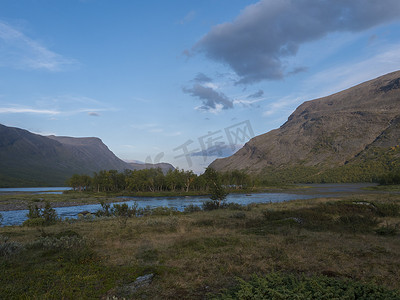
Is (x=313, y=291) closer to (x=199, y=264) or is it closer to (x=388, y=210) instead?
(x=199, y=264)

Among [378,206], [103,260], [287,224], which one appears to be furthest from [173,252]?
[378,206]

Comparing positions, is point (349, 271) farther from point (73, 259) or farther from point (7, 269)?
point (7, 269)

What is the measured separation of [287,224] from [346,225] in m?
4.58

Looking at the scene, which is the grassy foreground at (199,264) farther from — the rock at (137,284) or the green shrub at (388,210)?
the green shrub at (388,210)

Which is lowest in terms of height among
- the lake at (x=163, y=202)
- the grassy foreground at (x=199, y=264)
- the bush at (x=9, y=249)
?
the lake at (x=163, y=202)

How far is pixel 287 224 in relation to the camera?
19.9 m

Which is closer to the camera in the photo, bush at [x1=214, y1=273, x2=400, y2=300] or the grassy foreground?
bush at [x1=214, y1=273, x2=400, y2=300]

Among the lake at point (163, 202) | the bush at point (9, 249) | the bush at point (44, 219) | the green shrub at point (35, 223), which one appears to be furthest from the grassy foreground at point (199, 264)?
the lake at point (163, 202)

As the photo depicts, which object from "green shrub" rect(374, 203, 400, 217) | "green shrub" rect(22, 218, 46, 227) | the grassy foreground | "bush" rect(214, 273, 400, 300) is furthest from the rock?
"green shrub" rect(374, 203, 400, 217)

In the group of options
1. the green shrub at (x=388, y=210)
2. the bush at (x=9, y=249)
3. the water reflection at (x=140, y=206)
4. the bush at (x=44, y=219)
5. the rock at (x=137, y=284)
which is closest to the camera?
the rock at (x=137, y=284)

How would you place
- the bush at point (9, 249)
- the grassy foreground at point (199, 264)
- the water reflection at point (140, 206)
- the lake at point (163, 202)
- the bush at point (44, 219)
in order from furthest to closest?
the lake at point (163, 202)
the water reflection at point (140, 206)
the bush at point (44, 219)
the bush at point (9, 249)
the grassy foreground at point (199, 264)

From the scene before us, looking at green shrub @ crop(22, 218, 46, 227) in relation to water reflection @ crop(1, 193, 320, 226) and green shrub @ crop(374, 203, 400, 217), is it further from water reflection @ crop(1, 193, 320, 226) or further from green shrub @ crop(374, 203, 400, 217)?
green shrub @ crop(374, 203, 400, 217)

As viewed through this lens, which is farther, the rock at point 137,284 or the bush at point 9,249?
the bush at point 9,249

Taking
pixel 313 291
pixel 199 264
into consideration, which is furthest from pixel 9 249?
pixel 313 291
